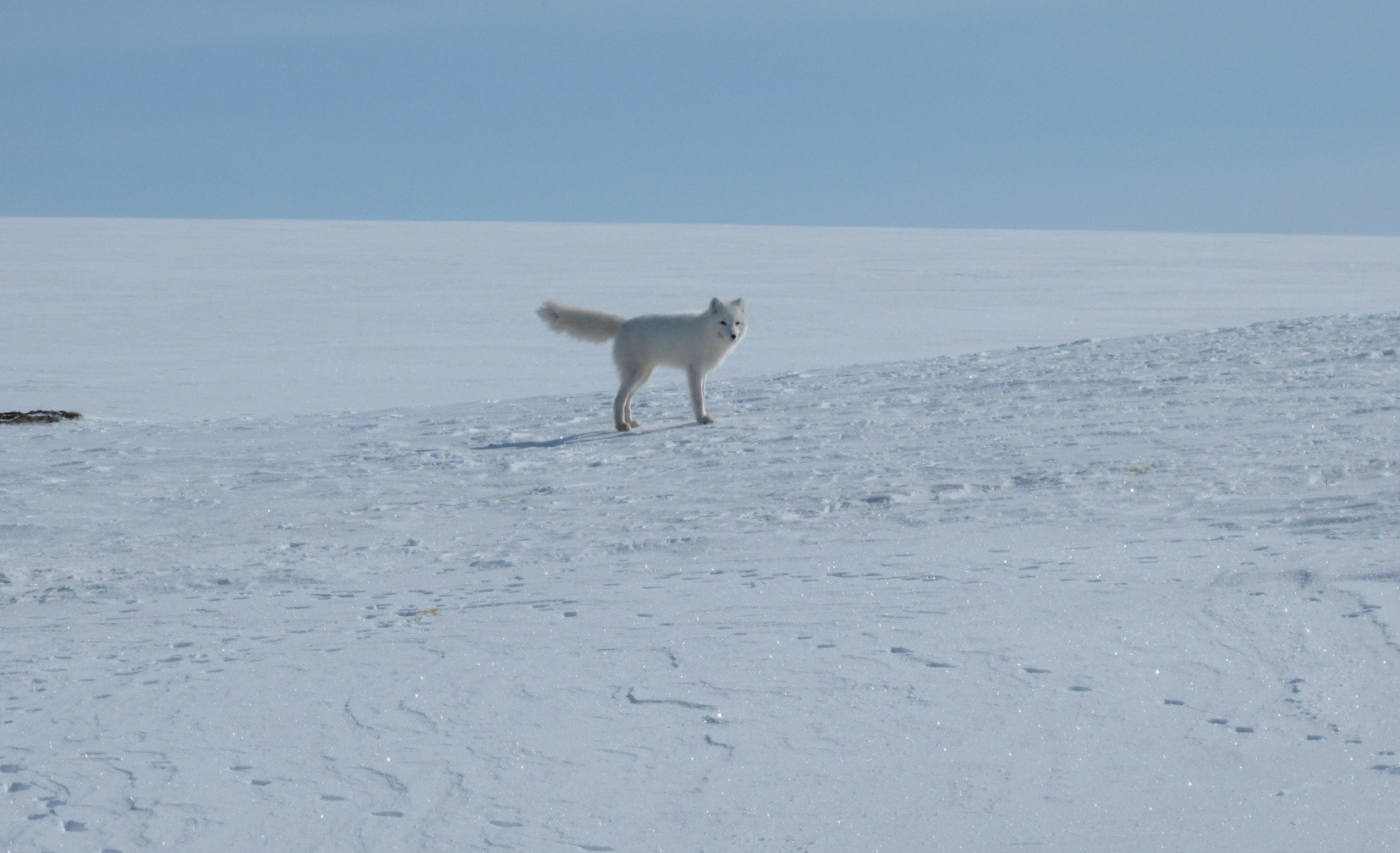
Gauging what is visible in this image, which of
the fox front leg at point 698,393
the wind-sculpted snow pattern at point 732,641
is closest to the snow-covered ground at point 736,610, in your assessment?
the wind-sculpted snow pattern at point 732,641

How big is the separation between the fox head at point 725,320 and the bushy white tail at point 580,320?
1.80 ft

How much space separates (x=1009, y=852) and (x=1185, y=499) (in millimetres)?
3113

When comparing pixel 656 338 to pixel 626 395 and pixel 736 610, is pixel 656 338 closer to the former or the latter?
pixel 626 395

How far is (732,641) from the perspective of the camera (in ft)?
12.0

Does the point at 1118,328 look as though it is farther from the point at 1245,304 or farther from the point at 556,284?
the point at 556,284

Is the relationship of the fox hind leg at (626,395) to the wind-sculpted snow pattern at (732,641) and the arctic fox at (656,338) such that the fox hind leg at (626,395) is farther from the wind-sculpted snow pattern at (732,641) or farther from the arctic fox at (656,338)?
the wind-sculpted snow pattern at (732,641)

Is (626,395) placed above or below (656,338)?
below

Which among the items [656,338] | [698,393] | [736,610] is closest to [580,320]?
[656,338]

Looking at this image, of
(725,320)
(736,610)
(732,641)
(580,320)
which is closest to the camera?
(732,641)

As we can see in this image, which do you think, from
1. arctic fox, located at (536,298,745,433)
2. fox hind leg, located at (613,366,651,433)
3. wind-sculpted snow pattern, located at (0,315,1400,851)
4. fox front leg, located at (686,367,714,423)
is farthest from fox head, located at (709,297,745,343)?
wind-sculpted snow pattern, located at (0,315,1400,851)

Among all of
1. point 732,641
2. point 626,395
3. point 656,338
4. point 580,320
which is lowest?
point 732,641

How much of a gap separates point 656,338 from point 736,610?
3.94m

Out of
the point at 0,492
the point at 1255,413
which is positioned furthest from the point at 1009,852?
the point at 0,492

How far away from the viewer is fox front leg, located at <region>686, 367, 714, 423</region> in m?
7.90
